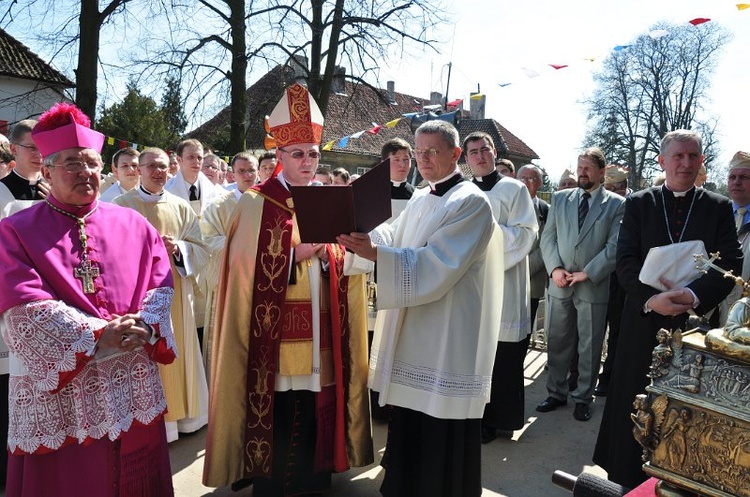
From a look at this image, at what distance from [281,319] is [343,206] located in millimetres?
987

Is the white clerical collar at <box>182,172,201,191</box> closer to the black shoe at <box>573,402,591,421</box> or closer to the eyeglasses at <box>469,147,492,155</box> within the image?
the eyeglasses at <box>469,147,492,155</box>

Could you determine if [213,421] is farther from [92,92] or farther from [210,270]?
[92,92]

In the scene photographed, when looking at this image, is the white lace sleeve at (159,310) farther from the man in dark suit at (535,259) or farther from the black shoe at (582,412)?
the man in dark suit at (535,259)

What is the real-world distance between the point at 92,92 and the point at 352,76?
6.59 meters

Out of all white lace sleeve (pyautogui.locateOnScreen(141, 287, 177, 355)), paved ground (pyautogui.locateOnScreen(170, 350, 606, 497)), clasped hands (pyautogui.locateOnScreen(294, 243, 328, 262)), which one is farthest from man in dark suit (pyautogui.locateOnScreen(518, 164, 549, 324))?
white lace sleeve (pyautogui.locateOnScreen(141, 287, 177, 355))

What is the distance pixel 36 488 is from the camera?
8.39ft

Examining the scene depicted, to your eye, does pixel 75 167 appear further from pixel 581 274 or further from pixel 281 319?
pixel 581 274

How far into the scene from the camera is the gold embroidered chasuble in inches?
135

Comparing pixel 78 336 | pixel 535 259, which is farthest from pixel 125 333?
pixel 535 259

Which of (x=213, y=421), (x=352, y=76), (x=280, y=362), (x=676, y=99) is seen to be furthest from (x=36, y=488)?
(x=676, y=99)

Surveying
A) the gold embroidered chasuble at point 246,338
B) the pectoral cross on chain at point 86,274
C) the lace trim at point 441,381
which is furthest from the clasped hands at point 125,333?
the lace trim at point 441,381

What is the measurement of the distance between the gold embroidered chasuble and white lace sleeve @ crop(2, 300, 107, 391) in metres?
1.07

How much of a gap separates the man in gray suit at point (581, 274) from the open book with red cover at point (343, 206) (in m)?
2.89

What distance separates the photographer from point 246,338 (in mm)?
3482
